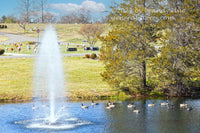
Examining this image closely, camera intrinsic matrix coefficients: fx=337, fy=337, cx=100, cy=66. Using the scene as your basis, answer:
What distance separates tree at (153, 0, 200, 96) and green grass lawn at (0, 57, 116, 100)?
7578mm

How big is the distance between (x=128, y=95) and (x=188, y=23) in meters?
11.5

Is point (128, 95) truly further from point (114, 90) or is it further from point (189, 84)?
point (189, 84)

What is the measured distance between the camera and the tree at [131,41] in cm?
4216

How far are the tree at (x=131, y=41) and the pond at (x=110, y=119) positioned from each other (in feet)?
17.6

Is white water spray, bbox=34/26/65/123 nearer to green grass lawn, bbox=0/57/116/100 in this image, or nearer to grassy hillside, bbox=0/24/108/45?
green grass lawn, bbox=0/57/116/100

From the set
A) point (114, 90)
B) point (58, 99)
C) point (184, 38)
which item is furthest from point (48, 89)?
point (184, 38)

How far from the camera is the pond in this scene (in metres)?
28.0

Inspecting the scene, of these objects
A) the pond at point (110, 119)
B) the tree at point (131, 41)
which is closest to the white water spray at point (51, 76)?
the pond at point (110, 119)

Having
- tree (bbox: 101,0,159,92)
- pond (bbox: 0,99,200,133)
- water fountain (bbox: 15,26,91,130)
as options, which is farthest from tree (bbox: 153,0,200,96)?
water fountain (bbox: 15,26,91,130)

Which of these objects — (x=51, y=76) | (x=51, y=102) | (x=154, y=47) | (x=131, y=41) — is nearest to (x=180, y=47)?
(x=154, y=47)

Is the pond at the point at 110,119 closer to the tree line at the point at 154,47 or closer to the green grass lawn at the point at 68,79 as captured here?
the green grass lawn at the point at 68,79

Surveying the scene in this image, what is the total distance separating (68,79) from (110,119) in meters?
20.8

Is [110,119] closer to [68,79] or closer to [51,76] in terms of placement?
[51,76]

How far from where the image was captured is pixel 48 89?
44.8 m
